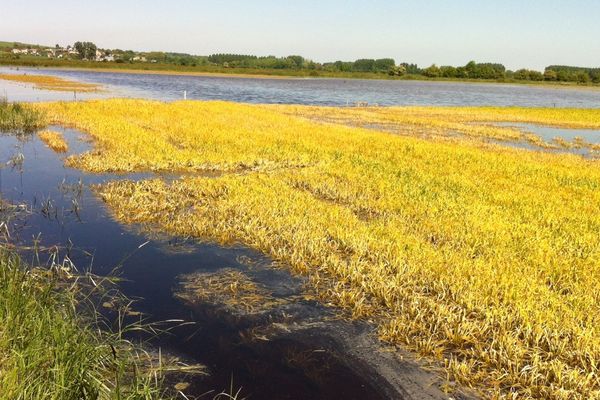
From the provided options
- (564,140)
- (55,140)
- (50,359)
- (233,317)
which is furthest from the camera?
(564,140)

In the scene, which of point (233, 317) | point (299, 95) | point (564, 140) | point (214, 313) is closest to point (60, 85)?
point (299, 95)

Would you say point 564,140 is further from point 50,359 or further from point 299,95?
point 299,95

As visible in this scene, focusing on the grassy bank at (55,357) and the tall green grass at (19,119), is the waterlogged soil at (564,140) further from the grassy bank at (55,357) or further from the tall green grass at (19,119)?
the tall green grass at (19,119)

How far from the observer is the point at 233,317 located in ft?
24.3

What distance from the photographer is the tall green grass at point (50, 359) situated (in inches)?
168

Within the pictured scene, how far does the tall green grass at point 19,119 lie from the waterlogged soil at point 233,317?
53.8 feet

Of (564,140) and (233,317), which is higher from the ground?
(564,140)

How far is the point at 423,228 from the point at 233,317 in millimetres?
6218

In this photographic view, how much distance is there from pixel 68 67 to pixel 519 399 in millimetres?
168874

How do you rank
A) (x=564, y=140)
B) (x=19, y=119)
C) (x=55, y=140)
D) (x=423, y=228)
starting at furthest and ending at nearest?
(x=564, y=140)
(x=19, y=119)
(x=55, y=140)
(x=423, y=228)

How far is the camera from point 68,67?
→ 147m

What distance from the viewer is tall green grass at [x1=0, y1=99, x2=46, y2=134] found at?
85.4 feet

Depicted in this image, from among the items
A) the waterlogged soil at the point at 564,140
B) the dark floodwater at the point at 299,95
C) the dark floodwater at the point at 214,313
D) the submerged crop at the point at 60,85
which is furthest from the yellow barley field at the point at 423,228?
the dark floodwater at the point at 299,95

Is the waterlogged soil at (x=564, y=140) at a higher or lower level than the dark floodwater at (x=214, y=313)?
higher
